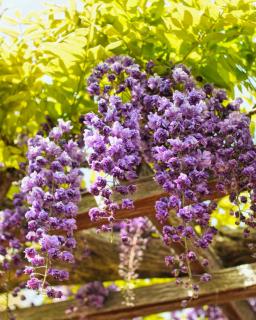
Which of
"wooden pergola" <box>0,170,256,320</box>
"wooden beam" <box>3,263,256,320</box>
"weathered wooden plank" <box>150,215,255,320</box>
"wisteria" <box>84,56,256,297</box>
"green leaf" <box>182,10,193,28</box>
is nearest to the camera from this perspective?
"wisteria" <box>84,56,256,297</box>

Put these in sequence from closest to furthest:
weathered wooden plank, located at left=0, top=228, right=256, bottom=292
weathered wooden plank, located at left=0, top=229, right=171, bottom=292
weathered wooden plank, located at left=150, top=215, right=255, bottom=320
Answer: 1. weathered wooden plank, located at left=150, top=215, right=255, bottom=320
2. weathered wooden plank, located at left=0, top=228, right=256, bottom=292
3. weathered wooden plank, located at left=0, top=229, right=171, bottom=292

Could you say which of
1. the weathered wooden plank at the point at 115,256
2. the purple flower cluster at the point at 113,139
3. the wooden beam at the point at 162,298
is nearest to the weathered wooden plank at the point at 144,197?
the purple flower cluster at the point at 113,139

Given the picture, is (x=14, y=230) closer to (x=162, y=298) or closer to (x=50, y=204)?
(x=162, y=298)

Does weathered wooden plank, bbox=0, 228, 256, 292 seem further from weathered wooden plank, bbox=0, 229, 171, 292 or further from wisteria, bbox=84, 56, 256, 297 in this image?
wisteria, bbox=84, 56, 256, 297

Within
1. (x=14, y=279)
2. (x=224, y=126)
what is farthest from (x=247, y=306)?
(x=224, y=126)

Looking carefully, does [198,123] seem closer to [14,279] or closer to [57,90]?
[57,90]

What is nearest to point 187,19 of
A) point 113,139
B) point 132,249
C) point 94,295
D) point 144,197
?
point 113,139

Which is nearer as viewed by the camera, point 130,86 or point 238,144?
point 238,144

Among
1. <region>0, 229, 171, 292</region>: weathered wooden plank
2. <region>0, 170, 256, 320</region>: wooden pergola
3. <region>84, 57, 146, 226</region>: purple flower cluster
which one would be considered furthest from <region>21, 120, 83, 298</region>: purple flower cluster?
<region>0, 229, 171, 292</region>: weathered wooden plank
